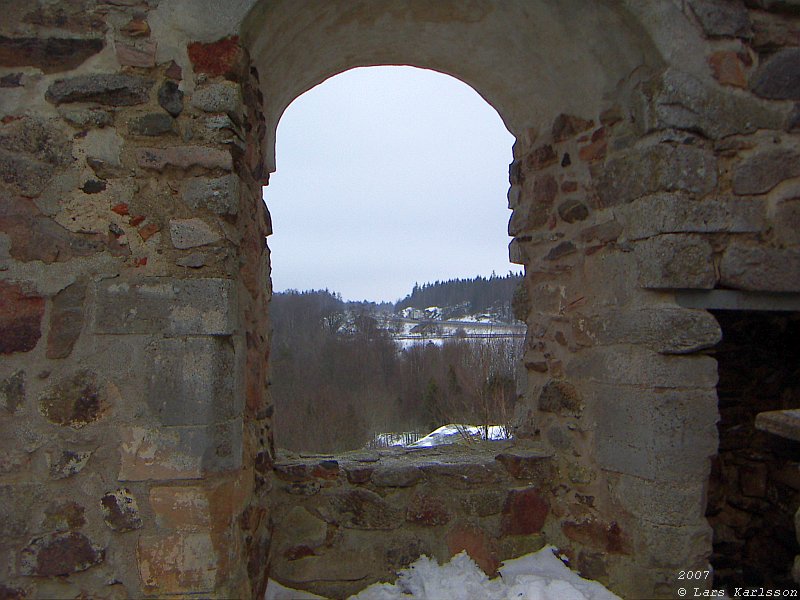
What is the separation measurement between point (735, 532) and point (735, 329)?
1.17 metres

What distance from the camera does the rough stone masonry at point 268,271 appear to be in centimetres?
213

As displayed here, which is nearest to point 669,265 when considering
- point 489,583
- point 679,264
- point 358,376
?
point 679,264

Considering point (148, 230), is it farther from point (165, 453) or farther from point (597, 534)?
point (597, 534)

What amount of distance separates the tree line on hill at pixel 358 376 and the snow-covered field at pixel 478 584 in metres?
8.94

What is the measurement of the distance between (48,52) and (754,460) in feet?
13.2

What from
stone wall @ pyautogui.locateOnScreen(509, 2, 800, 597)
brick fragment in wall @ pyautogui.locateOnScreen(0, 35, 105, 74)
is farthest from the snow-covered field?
brick fragment in wall @ pyautogui.locateOnScreen(0, 35, 105, 74)

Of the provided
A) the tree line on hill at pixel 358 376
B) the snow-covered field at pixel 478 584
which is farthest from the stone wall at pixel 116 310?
the tree line on hill at pixel 358 376

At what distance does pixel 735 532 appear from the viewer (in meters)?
3.65

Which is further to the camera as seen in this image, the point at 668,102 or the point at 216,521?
the point at 668,102

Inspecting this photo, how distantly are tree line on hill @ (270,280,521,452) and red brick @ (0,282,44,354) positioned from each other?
33.0ft

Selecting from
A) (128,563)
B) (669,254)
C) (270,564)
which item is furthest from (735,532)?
(128,563)

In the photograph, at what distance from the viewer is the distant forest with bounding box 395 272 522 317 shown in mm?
18516

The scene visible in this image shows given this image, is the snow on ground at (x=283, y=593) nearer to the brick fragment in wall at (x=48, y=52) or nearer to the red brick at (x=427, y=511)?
the red brick at (x=427, y=511)

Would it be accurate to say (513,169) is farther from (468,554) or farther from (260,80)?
(468,554)
